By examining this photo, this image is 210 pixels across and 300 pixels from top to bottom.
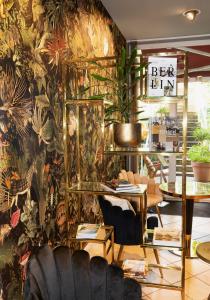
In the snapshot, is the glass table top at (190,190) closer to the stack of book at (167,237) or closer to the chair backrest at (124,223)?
the stack of book at (167,237)

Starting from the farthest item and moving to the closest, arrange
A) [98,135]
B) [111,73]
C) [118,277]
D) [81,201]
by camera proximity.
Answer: [111,73] < [98,135] < [81,201] < [118,277]

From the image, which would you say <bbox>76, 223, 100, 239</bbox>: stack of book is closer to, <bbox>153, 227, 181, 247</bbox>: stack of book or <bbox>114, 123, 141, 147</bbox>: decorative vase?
<bbox>153, 227, 181, 247</bbox>: stack of book

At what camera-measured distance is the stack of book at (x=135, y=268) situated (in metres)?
2.50

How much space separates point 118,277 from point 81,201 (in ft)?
5.56

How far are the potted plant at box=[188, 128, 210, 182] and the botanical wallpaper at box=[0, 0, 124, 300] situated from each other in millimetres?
3519

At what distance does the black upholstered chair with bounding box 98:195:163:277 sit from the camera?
2.68 m

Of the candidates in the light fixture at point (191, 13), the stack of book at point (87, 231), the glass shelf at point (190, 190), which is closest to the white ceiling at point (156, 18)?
the light fixture at point (191, 13)

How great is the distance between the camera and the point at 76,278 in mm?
1460

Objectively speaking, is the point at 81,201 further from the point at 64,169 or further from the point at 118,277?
the point at 118,277

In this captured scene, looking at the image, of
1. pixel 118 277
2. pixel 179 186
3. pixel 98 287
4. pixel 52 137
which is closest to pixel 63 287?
pixel 98 287

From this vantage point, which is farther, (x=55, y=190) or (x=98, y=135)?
(x=98, y=135)

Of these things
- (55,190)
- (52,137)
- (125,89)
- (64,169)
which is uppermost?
(125,89)

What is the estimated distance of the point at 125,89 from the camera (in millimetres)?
2668

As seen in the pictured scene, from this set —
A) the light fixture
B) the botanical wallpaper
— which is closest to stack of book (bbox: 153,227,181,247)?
the botanical wallpaper
